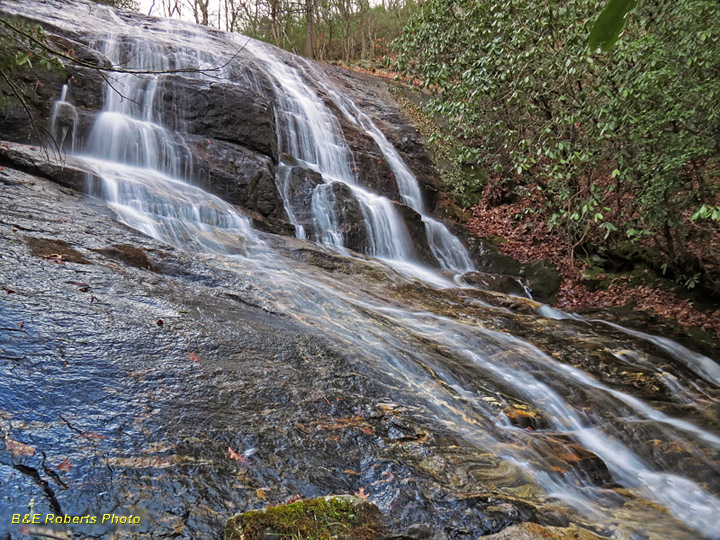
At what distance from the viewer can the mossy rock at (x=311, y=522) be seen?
1.98 m

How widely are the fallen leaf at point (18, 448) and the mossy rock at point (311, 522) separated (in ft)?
3.30

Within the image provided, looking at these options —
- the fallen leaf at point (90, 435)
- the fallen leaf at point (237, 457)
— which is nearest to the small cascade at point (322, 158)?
the fallen leaf at point (237, 457)

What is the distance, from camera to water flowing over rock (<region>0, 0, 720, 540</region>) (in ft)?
7.72

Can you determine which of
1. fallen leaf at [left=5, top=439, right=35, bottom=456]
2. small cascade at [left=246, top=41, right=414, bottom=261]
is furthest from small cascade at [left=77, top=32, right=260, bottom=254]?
fallen leaf at [left=5, top=439, right=35, bottom=456]

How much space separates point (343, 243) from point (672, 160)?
6138 millimetres

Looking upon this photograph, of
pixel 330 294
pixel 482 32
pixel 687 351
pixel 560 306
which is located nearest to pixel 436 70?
pixel 482 32

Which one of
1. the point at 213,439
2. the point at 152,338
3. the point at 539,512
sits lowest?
the point at 539,512

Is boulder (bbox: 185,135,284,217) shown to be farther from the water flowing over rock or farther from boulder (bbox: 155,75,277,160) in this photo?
boulder (bbox: 155,75,277,160)

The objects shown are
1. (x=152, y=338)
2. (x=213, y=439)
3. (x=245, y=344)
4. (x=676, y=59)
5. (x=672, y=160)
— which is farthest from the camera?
(x=672, y=160)

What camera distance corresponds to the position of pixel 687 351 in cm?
696

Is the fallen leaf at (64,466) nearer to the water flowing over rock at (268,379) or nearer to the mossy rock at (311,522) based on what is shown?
the water flowing over rock at (268,379)

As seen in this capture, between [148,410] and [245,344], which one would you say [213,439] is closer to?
[148,410]

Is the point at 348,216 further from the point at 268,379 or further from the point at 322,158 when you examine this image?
the point at 268,379

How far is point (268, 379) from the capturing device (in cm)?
333
